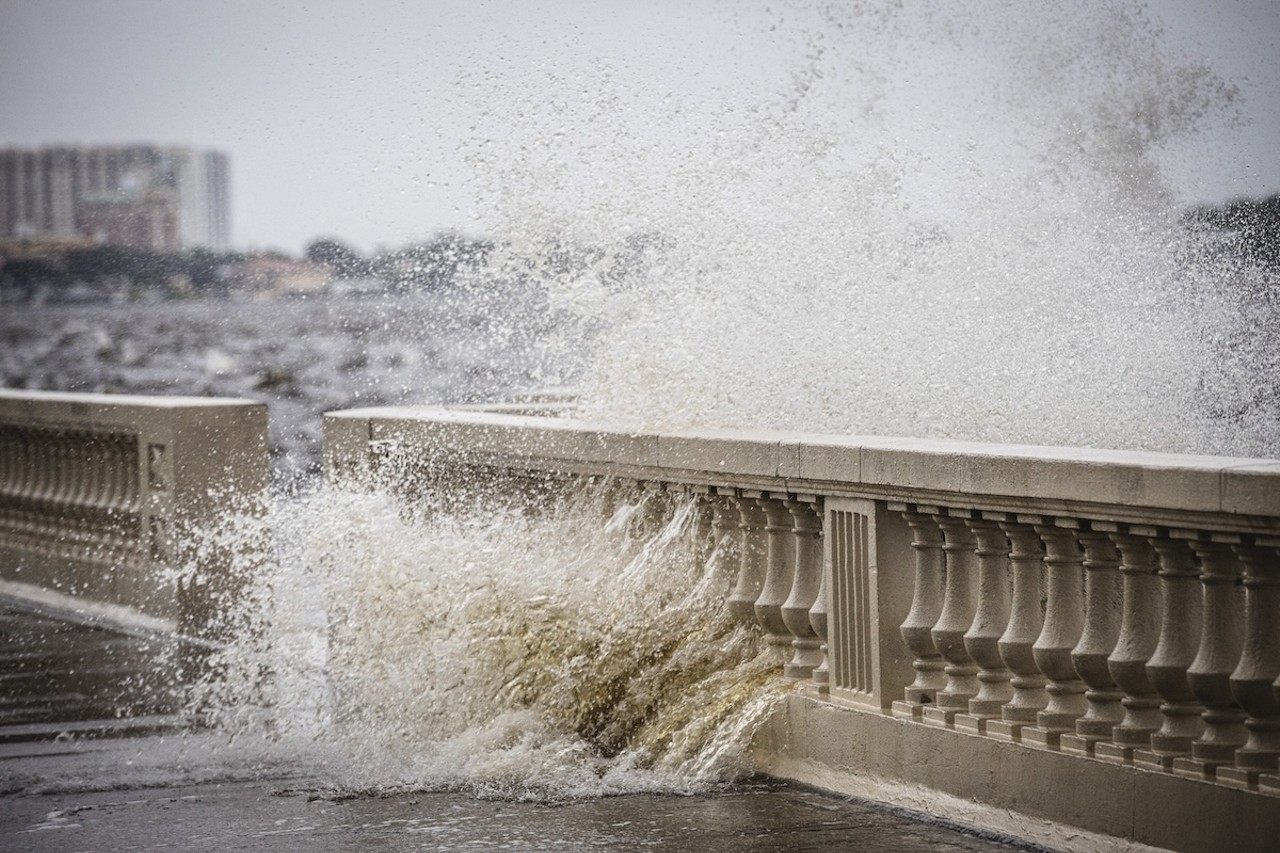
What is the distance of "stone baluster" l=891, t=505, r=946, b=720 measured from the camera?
20.1 feet

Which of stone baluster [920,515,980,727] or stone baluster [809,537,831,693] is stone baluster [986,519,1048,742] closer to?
stone baluster [920,515,980,727]

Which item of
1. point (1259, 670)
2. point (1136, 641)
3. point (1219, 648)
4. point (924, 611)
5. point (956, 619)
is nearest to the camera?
point (1259, 670)

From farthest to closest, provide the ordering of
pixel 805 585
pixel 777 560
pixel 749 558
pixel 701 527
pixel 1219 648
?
1. pixel 701 527
2. pixel 749 558
3. pixel 777 560
4. pixel 805 585
5. pixel 1219 648

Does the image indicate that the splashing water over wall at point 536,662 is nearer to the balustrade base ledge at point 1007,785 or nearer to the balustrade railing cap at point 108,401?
the balustrade base ledge at point 1007,785

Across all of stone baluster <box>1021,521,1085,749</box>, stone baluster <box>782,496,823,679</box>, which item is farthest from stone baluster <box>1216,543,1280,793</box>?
stone baluster <box>782,496,823,679</box>

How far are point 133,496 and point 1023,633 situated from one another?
750 cm

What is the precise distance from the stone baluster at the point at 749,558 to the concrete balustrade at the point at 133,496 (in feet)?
16.0

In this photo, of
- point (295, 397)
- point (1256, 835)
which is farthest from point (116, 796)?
point (295, 397)

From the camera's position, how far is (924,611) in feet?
20.2

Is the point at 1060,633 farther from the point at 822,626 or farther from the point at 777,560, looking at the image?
the point at 777,560

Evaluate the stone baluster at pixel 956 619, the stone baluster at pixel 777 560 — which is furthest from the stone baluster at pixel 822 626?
the stone baluster at pixel 956 619

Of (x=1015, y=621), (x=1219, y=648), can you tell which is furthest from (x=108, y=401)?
(x=1219, y=648)

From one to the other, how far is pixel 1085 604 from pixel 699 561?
2.04 m

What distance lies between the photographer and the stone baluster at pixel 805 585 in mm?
6758
